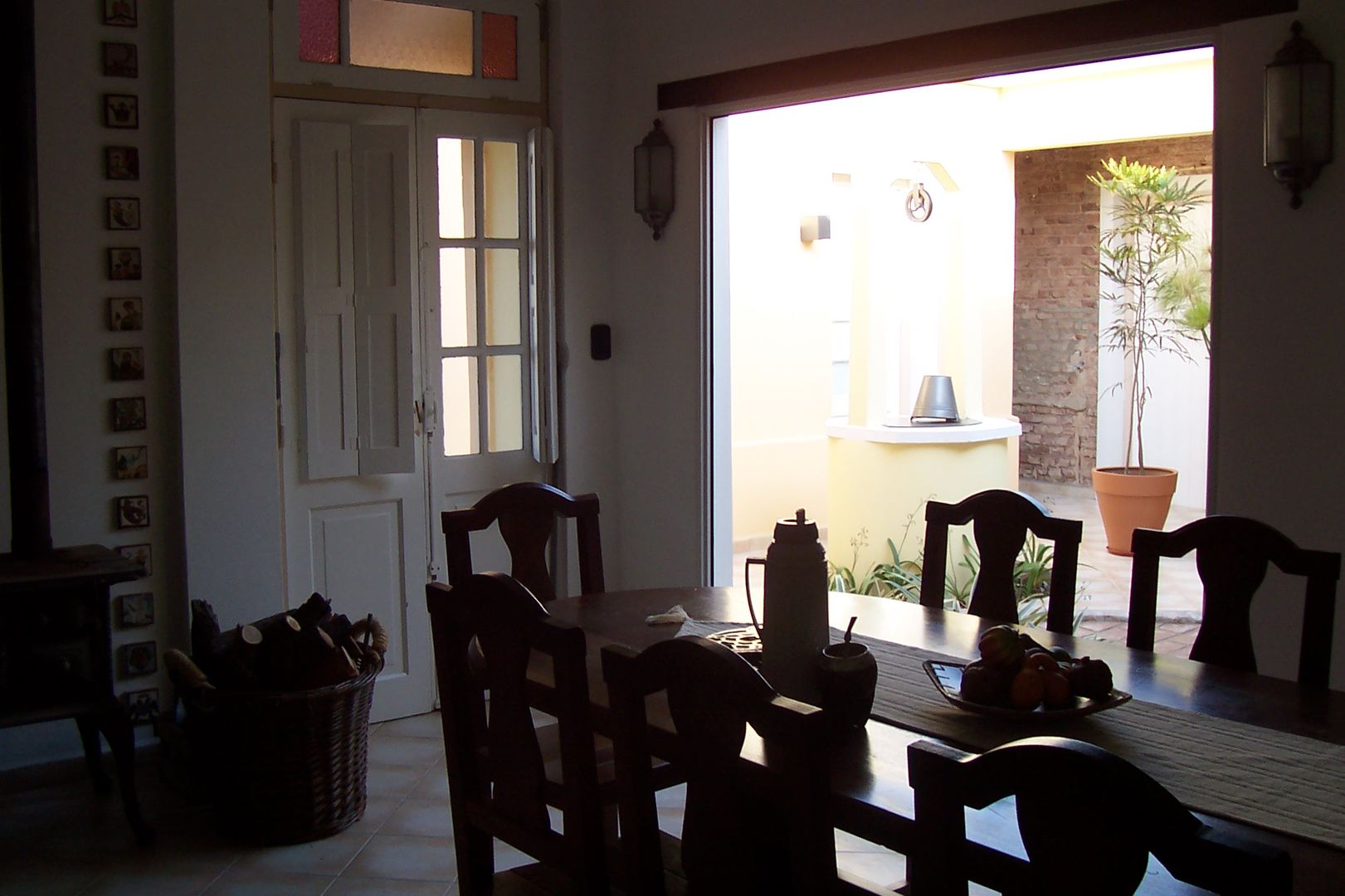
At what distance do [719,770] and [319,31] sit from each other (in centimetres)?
364

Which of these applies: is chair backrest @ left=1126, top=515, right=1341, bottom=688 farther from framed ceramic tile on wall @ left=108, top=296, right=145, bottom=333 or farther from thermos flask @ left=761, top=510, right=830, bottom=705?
framed ceramic tile on wall @ left=108, top=296, right=145, bottom=333

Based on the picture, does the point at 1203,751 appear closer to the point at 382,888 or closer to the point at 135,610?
the point at 382,888

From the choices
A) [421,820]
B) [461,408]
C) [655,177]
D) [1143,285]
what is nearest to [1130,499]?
[1143,285]

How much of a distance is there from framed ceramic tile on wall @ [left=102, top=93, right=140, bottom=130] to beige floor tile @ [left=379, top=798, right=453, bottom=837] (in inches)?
94.3

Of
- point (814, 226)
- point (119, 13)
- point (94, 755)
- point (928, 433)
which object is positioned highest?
point (119, 13)

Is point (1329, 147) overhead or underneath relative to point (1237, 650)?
overhead

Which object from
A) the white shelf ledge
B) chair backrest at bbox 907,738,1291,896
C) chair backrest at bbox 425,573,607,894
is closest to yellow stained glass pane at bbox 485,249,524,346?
the white shelf ledge

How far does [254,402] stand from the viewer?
430cm

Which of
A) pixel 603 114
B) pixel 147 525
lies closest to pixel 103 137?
pixel 147 525

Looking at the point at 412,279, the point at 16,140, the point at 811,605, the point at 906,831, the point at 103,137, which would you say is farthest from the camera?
the point at 412,279

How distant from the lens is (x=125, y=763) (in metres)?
3.52

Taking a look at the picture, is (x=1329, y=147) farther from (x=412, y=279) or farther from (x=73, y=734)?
(x=73, y=734)

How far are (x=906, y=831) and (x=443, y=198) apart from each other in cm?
352

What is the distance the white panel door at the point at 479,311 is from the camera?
473 cm
